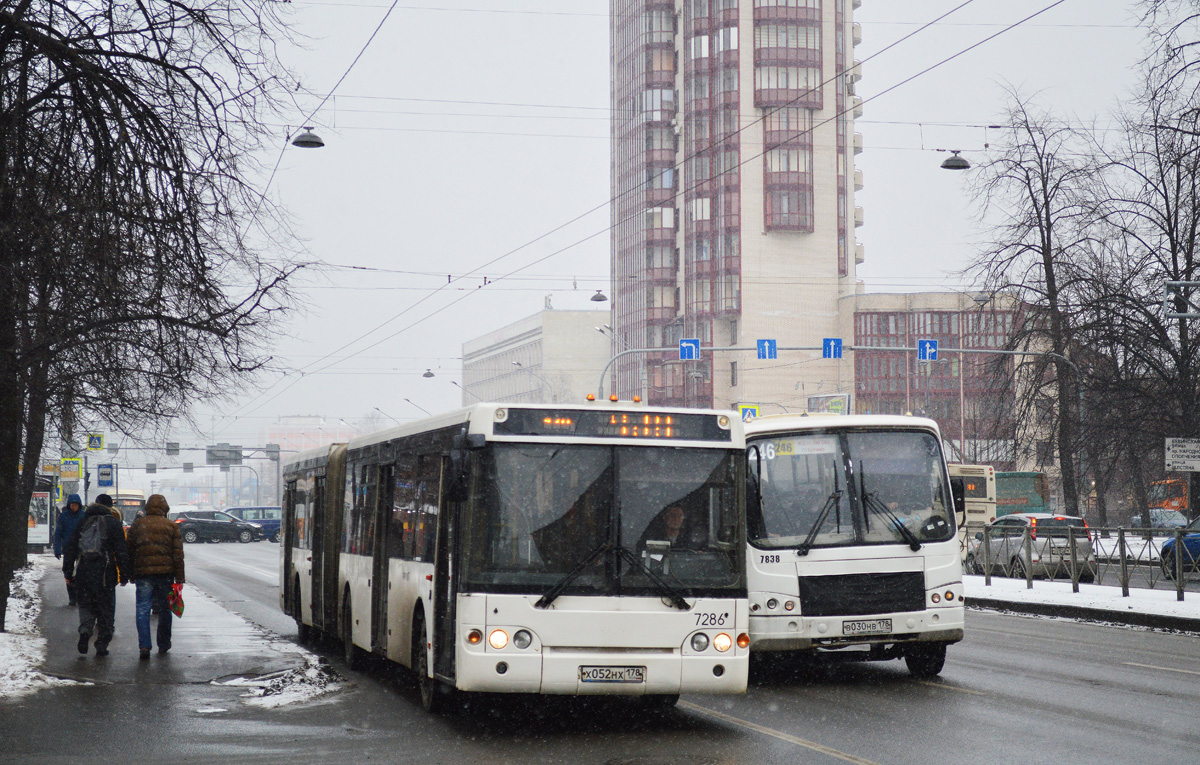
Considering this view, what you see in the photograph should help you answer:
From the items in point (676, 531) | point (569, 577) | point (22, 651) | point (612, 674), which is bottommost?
point (22, 651)

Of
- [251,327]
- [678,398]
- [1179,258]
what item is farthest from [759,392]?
[251,327]

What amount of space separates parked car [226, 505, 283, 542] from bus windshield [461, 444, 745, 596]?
213 ft

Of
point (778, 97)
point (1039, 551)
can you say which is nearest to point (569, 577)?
point (1039, 551)

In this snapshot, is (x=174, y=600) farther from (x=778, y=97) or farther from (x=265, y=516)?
(x=778, y=97)

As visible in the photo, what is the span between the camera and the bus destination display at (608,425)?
10.4 m

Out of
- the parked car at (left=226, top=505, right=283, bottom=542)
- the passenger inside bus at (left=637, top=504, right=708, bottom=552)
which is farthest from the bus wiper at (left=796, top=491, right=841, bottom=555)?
the parked car at (left=226, top=505, right=283, bottom=542)

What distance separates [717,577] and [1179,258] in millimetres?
30617

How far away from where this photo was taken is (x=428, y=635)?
11023mm

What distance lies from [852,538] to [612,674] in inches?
165

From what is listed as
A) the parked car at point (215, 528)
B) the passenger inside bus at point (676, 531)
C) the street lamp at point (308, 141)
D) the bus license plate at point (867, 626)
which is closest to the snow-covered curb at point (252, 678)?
the passenger inside bus at point (676, 531)

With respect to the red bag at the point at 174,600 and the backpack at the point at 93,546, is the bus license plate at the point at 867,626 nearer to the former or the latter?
the red bag at the point at 174,600

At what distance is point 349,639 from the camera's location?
1491cm

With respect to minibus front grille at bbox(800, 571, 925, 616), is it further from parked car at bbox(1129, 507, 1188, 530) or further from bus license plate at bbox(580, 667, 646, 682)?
parked car at bbox(1129, 507, 1188, 530)

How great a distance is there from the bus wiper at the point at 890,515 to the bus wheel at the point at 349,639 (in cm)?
530
